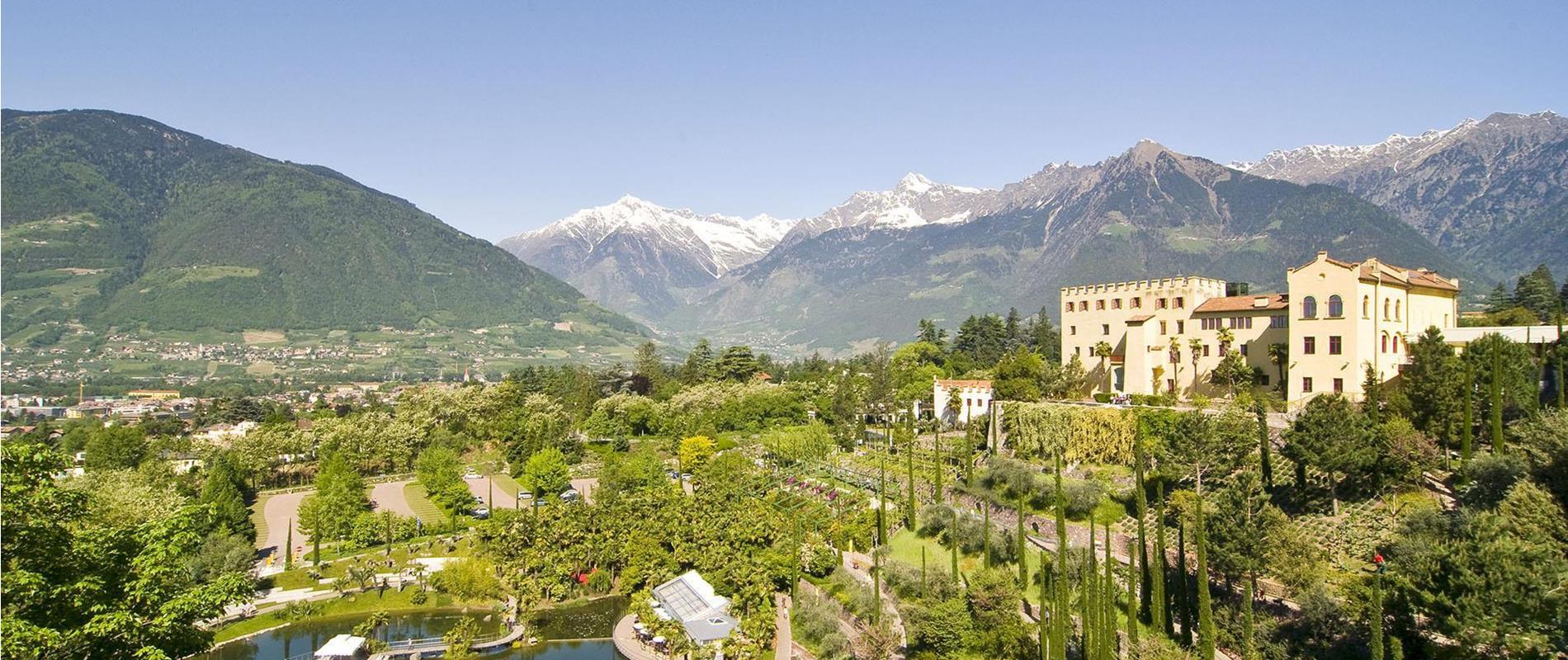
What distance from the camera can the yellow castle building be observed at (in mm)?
43844

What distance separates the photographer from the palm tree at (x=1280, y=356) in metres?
46.5

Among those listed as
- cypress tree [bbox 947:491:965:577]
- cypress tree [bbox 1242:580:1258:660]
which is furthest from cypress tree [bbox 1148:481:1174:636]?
cypress tree [bbox 947:491:965:577]

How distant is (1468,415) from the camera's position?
34.7 metres

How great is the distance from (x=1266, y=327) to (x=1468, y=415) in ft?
45.0

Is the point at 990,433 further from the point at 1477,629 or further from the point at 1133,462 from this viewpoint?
the point at 1477,629

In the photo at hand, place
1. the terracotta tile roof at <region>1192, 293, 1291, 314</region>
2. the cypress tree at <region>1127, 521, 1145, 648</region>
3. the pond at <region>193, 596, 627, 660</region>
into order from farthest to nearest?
the terracotta tile roof at <region>1192, 293, 1291, 314</region>
the pond at <region>193, 596, 627, 660</region>
the cypress tree at <region>1127, 521, 1145, 648</region>

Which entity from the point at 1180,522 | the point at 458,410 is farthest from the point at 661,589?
the point at 458,410

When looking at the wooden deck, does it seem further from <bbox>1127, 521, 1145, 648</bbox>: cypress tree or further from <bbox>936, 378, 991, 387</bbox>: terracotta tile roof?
<bbox>936, 378, 991, 387</bbox>: terracotta tile roof

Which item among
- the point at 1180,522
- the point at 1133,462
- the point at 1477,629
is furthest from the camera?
the point at 1133,462

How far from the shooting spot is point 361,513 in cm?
5272

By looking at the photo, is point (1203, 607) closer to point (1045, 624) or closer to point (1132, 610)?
point (1132, 610)

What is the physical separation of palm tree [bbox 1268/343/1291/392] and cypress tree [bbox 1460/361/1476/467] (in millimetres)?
9232

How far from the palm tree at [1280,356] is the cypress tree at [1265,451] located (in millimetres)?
7066

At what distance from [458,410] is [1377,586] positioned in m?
78.2
